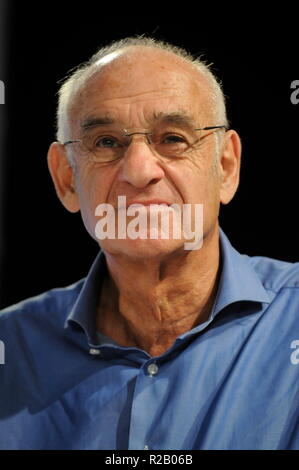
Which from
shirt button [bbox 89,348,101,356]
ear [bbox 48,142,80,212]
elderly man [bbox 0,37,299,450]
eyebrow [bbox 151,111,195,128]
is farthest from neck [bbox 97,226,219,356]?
eyebrow [bbox 151,111,195,128]

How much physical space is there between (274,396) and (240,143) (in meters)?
0.80

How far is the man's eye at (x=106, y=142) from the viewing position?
5.90 ft

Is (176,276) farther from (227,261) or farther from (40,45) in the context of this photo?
(40,45)

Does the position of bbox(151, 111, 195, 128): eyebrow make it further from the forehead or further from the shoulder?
the shoulder

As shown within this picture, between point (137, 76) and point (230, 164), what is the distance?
0.42 metres

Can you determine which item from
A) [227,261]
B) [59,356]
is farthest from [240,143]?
[59,356]

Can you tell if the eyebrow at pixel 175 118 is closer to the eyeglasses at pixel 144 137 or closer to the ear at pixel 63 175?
the eyeglasses at pixel 144 137

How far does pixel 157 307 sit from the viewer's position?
1.90m

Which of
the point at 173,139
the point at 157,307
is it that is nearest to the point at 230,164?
the point at 173,139

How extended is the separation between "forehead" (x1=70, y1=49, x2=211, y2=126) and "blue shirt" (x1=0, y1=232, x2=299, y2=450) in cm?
49

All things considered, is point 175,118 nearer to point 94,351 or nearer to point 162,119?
point 162,119

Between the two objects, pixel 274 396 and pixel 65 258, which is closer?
pixel 274 396

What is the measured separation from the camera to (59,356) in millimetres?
1907
